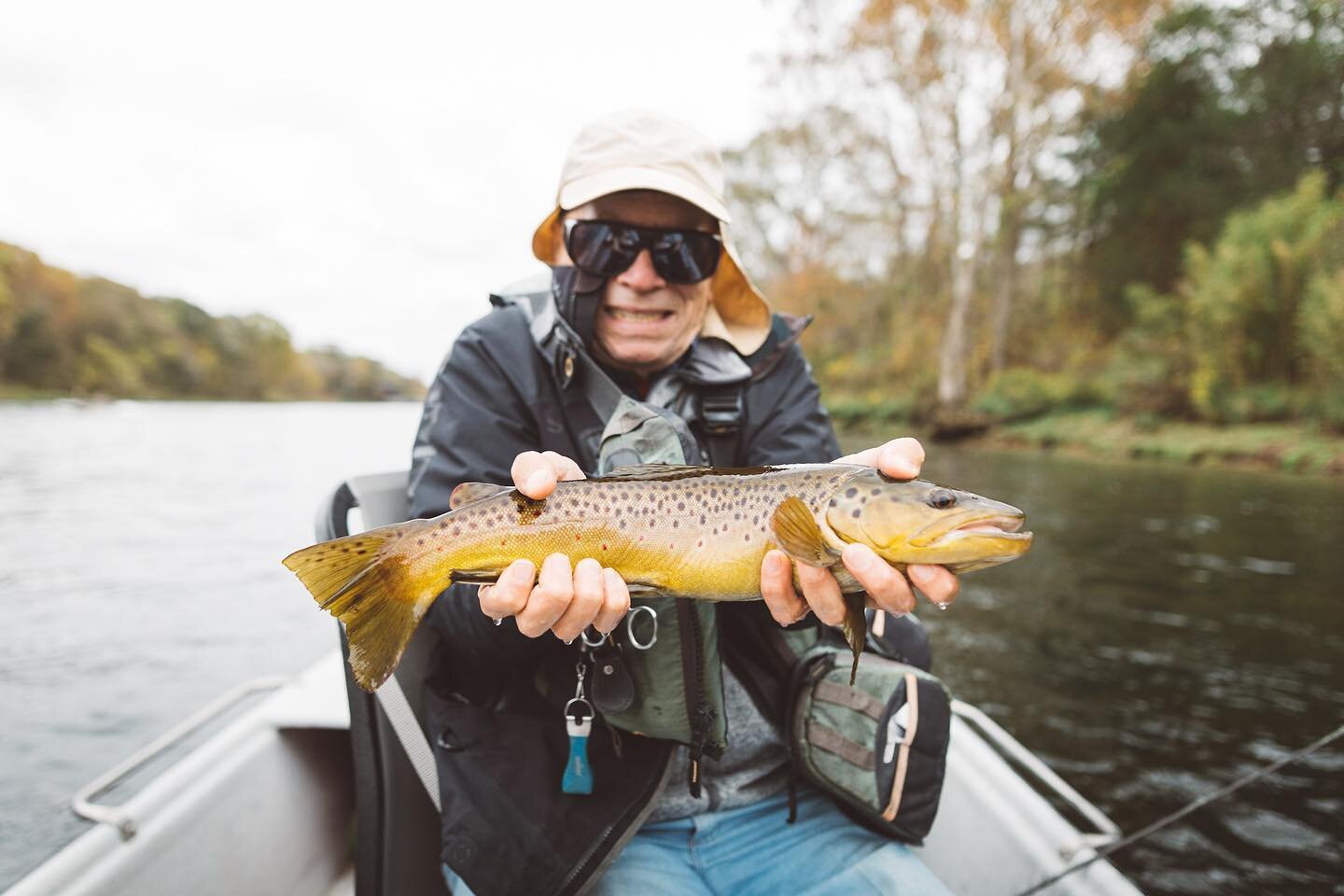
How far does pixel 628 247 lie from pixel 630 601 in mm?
1138

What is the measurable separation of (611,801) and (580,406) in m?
1.13

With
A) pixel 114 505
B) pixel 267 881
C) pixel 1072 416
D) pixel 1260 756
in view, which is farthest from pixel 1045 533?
pixel 114 505

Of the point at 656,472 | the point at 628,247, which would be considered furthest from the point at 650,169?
the point at 656,472

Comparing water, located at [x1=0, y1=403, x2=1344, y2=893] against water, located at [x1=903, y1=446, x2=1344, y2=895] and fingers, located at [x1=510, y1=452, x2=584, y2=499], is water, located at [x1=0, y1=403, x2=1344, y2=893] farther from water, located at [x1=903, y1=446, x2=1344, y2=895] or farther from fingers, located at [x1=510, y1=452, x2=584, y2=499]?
fingers, located at [x1=510, y1=452, x2=584, y2=499]

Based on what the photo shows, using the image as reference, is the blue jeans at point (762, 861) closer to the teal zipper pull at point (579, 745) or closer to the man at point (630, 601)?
the man at point (630, 601)

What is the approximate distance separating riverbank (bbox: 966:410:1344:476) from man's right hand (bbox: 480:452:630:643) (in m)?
18.8

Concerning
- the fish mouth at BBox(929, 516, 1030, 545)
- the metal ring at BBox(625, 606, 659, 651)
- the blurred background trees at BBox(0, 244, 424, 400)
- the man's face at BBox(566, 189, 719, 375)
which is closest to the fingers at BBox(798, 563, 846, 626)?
the fish mouth at BBox(929, 516, 1030, 545)

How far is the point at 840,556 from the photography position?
172 cm

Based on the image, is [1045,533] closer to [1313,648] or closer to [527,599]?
[1313,648]

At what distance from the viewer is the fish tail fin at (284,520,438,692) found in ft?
5.60

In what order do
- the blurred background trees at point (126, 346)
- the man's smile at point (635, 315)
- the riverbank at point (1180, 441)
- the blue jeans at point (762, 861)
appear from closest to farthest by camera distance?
the blue jeans at point (762, 861)
the man's smile at point (635, 315)
the riverbank at point (1180, 441)
the blurred background trees at point (126, 346)

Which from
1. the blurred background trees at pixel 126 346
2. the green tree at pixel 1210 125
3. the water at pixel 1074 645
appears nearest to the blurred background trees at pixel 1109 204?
the green tree at pixel 1210 125

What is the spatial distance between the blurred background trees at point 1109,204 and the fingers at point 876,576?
20.1m

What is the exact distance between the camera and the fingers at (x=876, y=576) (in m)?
1.63
